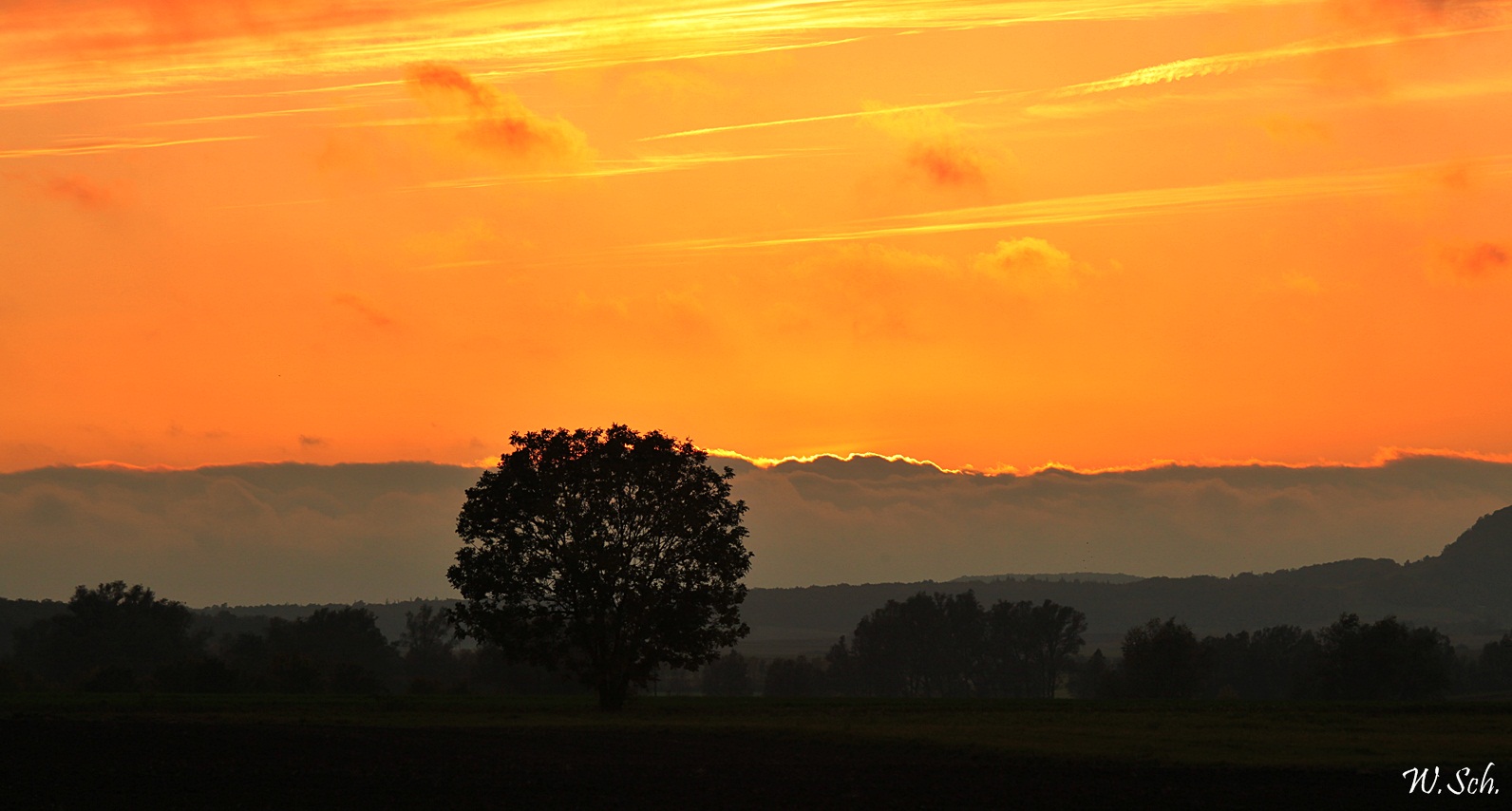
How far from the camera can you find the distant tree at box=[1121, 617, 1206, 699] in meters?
159

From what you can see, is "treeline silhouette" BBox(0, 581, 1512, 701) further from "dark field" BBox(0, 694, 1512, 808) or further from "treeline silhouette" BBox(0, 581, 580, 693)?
"dark field" BBox(0, 694, 1512, 808)

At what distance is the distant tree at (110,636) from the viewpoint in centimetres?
17388

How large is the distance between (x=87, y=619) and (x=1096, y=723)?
142262 mm

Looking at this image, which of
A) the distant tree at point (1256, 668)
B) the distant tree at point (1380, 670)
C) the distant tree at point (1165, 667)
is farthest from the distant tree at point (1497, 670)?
the distant tree at point (1380, 670)

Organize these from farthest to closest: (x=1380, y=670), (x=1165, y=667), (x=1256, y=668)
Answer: (x=1256, y=668), (x=1165, y=667), (x=1380, y=670)

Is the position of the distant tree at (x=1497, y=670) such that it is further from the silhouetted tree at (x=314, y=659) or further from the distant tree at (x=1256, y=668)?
the silhouetted tree at (x=314, y=659)

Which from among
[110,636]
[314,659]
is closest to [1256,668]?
[314,659]

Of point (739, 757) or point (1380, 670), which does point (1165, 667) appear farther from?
point (739, 757)

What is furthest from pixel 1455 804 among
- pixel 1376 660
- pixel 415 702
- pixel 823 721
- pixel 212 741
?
pixel 1376 660

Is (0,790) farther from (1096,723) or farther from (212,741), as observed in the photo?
(1096,723)

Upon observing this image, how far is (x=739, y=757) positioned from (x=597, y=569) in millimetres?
29508

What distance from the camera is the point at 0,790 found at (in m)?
42.5

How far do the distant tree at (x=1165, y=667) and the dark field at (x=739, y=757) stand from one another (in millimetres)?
74683

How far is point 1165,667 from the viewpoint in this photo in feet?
522
